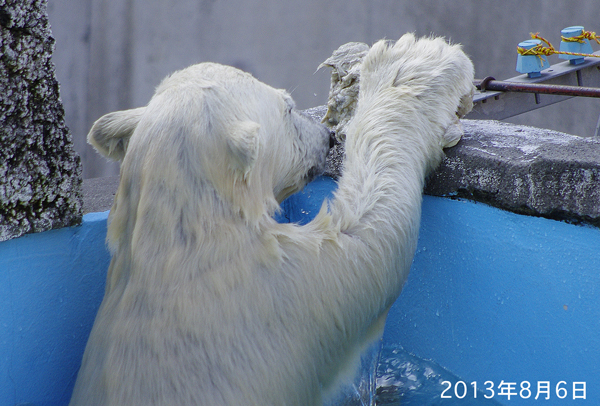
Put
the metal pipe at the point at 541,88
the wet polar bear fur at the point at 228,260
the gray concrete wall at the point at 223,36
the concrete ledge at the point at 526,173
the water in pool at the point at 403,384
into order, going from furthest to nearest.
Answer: the gray concrete wall at the point at 223,36 → the metal pipe at the point at 541,88 → the water in pool at the point at 403,384 → the concrete ledge at the point at 526,173 → the wet polar bear fur at the point at 228,260

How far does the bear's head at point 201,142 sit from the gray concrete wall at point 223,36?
138 inches

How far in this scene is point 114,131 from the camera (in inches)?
53.5

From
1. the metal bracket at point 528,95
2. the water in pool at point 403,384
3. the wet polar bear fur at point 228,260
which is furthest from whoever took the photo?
the metal bracket at point 528,95

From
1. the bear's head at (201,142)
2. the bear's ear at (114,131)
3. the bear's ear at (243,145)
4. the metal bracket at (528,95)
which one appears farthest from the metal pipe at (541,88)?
the bear's ear at (114,131)

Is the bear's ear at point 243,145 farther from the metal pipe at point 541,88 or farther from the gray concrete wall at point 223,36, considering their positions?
the gray concrete wall at point 223,36

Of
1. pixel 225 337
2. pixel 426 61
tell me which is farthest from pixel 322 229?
pixel 426 61

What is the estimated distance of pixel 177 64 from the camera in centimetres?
492

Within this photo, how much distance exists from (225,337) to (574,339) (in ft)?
2.71

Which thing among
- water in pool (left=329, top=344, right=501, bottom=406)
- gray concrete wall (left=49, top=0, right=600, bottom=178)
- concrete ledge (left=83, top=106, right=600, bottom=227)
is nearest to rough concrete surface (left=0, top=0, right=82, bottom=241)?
concrete ledge (left=83, top=106, right=600, bottom=227)

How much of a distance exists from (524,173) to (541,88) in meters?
0.55

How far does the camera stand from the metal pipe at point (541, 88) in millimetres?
1657

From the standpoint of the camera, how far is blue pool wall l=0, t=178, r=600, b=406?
4.44 feet

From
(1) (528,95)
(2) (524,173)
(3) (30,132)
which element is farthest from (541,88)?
(3) (30,132)

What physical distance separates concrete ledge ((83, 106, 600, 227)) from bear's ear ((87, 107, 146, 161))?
337mm
